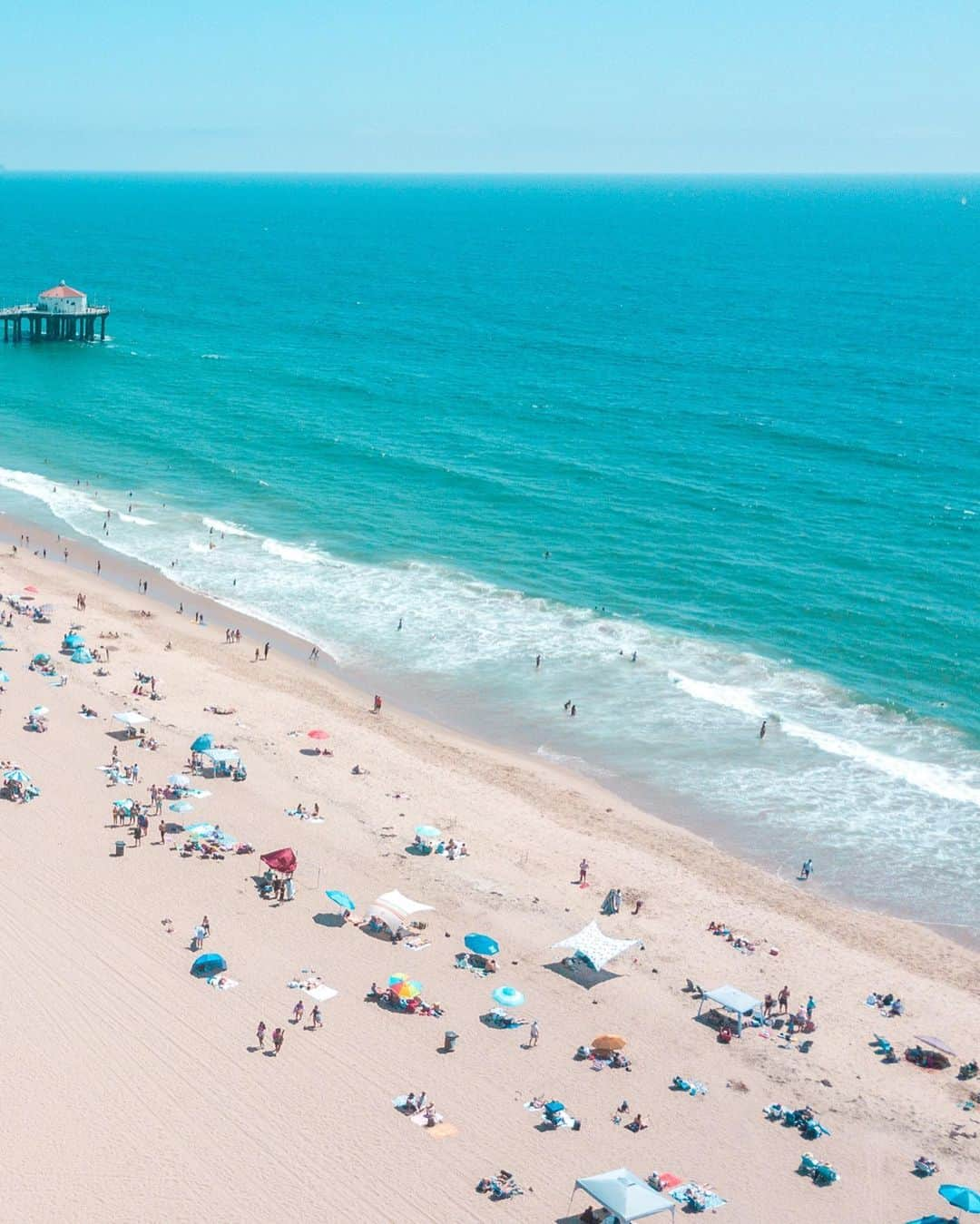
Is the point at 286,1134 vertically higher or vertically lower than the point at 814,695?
lower

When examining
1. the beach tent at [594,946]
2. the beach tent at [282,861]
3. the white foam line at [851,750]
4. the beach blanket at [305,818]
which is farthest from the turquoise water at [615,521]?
the beach tent at [282,861]

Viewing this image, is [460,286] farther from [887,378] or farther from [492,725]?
[492,725]

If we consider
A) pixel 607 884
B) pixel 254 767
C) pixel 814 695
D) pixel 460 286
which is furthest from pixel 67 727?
pixel 460 286

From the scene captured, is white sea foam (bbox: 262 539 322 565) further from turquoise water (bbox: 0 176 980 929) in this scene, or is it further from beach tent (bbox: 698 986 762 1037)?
beach tent (bbox: 698 986 762 1037)

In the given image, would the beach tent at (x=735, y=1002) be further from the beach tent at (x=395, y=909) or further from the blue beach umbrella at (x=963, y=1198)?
the beach tent at (x=395, y=909)

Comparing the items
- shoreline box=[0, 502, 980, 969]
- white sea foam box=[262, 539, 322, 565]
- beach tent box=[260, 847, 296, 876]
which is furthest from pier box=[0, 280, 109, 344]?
beach tent box=[260, 847, 296, 876]
